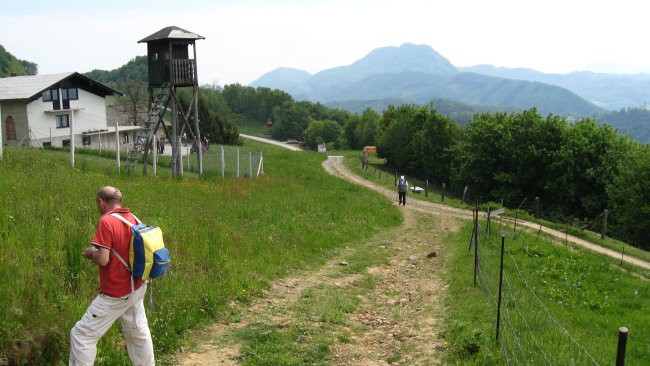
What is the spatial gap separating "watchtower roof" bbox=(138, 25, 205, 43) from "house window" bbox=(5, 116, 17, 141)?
1635 centimetres

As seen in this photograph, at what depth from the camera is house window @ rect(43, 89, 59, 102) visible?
4162 centimetres

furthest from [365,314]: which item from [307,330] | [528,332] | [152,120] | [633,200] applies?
[633,200]

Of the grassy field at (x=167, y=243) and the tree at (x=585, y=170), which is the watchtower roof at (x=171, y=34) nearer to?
the grassy field at (x=167, y=243)

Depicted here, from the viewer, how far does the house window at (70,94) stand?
4394 cm

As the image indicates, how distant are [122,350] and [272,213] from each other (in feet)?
37.2

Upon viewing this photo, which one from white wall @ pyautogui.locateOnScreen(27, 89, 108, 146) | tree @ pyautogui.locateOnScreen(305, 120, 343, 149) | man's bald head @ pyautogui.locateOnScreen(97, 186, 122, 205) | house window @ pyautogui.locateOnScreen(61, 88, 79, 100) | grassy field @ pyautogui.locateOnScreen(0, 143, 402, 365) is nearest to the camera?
man's bald head @ pyautogui.locateOnScreen(97, 186, 122, 205)

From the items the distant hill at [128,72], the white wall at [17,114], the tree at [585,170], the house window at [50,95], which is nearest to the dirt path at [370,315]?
the tree at [585,170]

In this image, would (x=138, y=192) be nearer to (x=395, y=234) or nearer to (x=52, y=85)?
(x=395, y=234)

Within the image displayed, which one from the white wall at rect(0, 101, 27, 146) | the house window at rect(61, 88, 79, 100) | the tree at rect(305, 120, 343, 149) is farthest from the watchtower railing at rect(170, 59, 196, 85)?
the tree at rect(305, 120, 343, 149)

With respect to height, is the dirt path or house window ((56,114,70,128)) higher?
house window ((56,114,70,128))

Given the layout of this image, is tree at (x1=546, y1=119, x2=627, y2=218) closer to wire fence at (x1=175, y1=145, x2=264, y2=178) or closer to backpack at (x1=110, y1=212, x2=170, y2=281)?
wire fence at (x1=175, y1=145, x2=264, y2=178)

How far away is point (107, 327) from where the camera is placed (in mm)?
6172

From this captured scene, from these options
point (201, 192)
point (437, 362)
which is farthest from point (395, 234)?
point (437, 362)

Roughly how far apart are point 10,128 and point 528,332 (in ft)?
129
